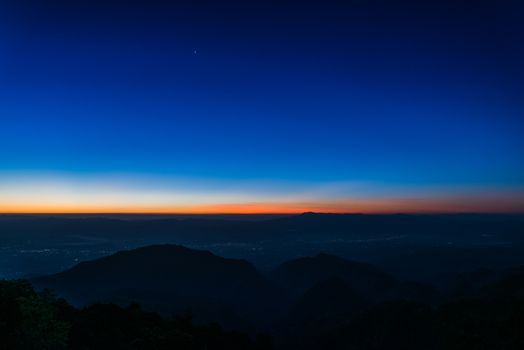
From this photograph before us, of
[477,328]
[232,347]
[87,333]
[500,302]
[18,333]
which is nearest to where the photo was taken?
[18,333]

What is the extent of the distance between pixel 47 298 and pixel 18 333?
23.4 feet

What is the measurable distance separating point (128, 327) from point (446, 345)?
480ft

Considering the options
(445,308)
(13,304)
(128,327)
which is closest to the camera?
(13,304)

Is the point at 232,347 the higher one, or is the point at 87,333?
the point at 87,333

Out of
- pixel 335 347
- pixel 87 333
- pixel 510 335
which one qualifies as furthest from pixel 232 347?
pixel 335 347

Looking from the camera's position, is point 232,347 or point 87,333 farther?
point 232,347

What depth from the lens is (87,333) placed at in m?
53.0

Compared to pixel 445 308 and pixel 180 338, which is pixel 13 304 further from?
pixel 445 308

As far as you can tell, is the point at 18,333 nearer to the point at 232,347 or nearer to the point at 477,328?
the point at 232,347

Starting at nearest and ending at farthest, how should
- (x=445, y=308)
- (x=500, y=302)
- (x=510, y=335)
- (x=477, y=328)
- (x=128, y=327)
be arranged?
(x=128, y=327) → (x=510, y=335) → (x=477, y=328) → (x=500, y=302) → (x=445, y=308)

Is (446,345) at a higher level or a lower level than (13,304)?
lower

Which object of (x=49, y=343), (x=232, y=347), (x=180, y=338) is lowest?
(x=232, y=347)

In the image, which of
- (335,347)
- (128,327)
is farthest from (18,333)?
(335,347)

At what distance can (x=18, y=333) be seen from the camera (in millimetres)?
29531
